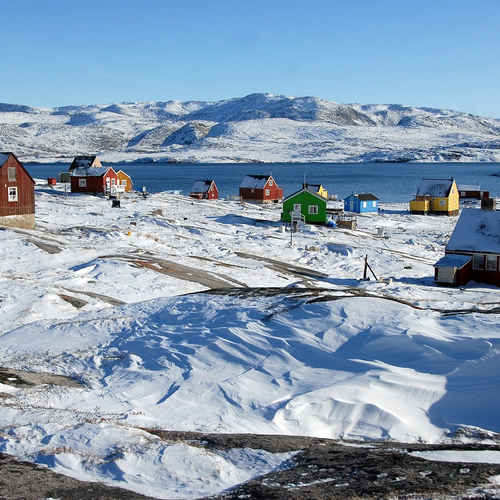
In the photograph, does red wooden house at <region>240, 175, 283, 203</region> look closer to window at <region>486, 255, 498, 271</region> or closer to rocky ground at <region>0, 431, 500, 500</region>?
window at <region>486, 255, 498, 271</region>

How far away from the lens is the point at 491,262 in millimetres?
35062

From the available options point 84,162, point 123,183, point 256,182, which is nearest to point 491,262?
point 256,182

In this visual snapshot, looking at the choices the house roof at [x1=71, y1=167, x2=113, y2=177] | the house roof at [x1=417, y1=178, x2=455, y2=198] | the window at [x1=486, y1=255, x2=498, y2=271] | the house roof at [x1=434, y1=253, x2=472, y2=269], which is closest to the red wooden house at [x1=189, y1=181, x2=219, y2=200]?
the house roof at [x1=71, y1=167, x2=113, y2=177]

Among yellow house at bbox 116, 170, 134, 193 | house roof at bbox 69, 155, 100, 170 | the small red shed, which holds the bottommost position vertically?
the small red shed

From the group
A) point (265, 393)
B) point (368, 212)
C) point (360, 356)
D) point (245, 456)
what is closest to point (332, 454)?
point (245, 456)

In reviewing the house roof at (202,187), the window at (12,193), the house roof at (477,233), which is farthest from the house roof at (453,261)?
the house roof at (202,187)

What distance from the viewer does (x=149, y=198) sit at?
77.1 metres

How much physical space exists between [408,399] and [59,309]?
14.8 m

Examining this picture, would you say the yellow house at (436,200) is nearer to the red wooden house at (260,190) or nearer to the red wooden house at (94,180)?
the red wooden house at (260,190)

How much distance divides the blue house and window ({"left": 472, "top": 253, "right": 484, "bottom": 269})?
39678 mm

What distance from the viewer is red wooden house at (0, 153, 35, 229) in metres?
43.1

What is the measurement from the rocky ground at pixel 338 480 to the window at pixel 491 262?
2710 centimetres

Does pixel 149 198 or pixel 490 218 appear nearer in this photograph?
pixel 490 218

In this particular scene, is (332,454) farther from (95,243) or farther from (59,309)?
(95,243)
